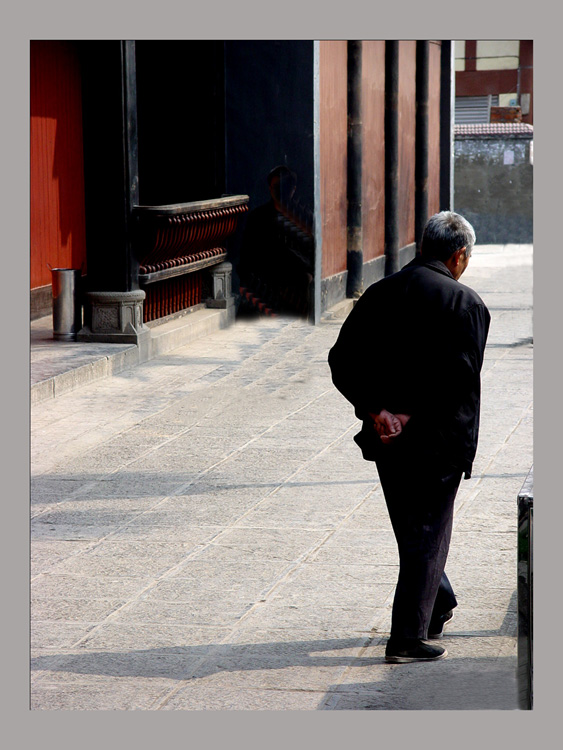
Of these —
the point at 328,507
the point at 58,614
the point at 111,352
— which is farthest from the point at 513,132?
the point at 58,614

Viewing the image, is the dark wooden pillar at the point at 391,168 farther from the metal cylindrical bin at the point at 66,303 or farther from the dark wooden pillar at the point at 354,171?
the metal cylindrical bin at the point at 66,303

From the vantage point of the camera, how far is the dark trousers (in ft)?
13.3

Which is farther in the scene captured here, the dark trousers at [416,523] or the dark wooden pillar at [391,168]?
the dark wooden pillar at [391,168]

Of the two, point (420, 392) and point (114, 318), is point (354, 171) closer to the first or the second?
point (114, 318)

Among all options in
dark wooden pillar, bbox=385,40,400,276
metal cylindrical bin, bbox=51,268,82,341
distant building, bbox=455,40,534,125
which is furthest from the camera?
distant building, bbox=455,40,534,125

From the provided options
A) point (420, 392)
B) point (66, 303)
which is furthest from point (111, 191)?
point (420, 392)

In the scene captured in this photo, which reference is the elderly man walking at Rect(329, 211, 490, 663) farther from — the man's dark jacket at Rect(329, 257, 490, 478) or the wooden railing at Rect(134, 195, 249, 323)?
the wooden railing at Rect(134, 195, 249, 323)

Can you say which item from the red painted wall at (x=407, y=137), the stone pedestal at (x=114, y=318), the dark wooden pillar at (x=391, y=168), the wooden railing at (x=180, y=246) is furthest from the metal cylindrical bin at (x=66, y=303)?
the red painted wall at (x=407, y=137)

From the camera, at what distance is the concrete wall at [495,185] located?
25188 mm

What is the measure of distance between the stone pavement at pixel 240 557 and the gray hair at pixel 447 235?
4.58 ft

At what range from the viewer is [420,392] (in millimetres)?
4020

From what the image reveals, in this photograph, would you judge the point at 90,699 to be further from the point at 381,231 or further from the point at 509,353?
the point at 381,231

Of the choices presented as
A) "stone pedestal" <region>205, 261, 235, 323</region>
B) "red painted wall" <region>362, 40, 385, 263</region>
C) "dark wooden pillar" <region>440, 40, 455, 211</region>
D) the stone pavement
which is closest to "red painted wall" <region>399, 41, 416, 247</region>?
"red painted wall" <region>362, 40, 385, 263</region>

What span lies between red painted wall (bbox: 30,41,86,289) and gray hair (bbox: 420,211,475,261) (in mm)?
8893
